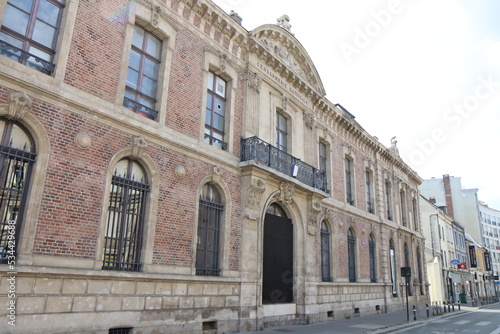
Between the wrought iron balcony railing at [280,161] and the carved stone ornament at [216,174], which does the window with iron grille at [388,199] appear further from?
the carved stone ornament at [216,174]

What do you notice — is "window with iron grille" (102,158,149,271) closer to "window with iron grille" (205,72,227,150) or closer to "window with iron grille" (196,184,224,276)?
"window with iron grille" (196,184,224,276)

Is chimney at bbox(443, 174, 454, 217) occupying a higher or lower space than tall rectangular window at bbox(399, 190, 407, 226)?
higher

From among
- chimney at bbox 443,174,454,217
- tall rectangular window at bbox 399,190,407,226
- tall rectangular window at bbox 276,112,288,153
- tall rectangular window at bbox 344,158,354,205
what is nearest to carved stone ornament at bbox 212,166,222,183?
tall rectangular window at bbox 276,112,288,153

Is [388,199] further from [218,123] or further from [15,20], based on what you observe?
[15,20]

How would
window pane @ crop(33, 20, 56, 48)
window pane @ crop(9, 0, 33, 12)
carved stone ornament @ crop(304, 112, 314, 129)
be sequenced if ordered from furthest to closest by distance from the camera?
carved stone ornament @ crop(304, 112, 314, 129) → window pane @ crop(33, 20, 56, 48) → window pane @ crop(9, 0, 33, 12)

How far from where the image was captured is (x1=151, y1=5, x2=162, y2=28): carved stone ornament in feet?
36.9

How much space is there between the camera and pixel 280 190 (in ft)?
49.1

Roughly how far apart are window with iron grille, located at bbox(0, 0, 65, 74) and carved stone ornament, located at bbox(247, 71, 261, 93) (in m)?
7.32

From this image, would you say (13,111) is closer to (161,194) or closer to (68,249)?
(68,249)

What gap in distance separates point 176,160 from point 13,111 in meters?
4.52

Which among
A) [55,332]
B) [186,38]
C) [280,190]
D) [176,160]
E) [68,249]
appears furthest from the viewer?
[280,190]

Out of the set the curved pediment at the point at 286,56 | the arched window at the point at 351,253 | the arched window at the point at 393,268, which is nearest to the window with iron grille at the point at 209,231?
the curved pediment at the point at 286,56

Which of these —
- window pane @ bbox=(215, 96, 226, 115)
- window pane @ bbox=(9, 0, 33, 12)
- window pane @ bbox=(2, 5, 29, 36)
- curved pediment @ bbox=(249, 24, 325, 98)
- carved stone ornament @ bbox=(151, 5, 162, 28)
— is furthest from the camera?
curved pediment @ bbox=(249, 24, 325, 98)

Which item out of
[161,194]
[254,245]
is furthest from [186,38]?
[254,245]
